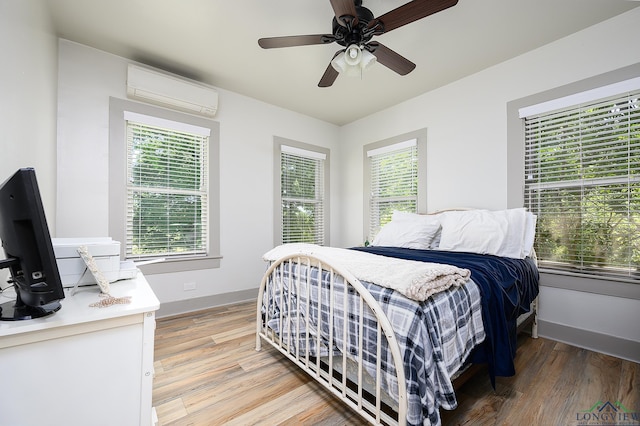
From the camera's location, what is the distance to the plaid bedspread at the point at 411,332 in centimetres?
105

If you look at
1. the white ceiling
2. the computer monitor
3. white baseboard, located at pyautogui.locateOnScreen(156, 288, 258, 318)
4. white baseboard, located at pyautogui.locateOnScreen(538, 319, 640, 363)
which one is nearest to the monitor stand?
the computer monitor

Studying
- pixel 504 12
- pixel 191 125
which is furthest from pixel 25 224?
pixel 504 12

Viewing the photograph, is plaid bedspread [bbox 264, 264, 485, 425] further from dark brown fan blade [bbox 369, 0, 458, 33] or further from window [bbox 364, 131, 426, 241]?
window [bbox 364, 131, 426, 241]

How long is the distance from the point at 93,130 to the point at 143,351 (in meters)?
2.40

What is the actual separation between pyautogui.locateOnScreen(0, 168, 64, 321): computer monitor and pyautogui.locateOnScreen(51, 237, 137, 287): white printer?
33cm

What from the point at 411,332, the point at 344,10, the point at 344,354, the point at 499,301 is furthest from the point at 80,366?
the point at 344,10

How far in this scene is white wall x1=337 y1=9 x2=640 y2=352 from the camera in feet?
6.59

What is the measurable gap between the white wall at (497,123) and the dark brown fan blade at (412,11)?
1.62 m

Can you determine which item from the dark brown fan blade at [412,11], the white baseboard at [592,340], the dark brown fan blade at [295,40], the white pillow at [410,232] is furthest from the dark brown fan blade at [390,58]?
the white baseboard at [592,340]

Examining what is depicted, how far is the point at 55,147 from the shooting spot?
2188 mm

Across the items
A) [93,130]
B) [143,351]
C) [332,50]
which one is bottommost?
[143,351]

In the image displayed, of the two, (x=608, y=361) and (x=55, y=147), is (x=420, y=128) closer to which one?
(x=608, y=361)

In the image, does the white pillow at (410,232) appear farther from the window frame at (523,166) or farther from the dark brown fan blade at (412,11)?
the dark brown fan blade at (412,11)

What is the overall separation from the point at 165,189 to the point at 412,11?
2.70 meters
